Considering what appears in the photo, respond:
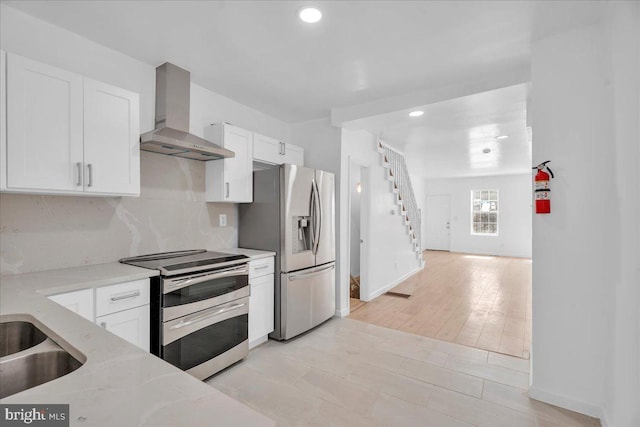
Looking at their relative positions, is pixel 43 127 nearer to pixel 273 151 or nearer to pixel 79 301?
pixel 79 301

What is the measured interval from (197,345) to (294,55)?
240 centimetres

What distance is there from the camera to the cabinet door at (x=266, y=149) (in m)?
3.28

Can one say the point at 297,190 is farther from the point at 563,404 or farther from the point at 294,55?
the point at 563,404

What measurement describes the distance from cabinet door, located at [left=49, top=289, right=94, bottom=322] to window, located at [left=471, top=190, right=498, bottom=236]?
32.8 ft

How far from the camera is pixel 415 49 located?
2357 millimetres

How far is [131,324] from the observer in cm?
195

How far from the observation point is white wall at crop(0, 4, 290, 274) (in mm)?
1928

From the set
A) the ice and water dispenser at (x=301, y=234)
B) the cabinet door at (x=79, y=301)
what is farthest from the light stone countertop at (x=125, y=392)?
the ice and water dispenser at (x=301, y=234)

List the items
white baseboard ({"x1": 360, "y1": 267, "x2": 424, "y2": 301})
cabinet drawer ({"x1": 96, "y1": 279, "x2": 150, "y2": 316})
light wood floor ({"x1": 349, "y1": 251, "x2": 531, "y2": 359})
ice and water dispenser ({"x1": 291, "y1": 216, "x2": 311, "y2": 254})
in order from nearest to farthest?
1. cabinet drawer ({"x1": 96, "y1": 279, "x2": 150, "y2": 316})
2. ice and water dispenser ({"x1": 291, "y1": 216, "x2": 311, "y2": 254})
3. light wood floor ({"x1": 349, "y1": 251, "x2": 531, "y2": 359})
4. white baseboard ({"x1": 360, "y1": 267, "x2": 424, "y2": 301})

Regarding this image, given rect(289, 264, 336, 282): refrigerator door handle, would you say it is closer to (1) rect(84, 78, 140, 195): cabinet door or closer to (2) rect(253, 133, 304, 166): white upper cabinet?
(2) rect(253, 133, 304, 166): white upper cabinet

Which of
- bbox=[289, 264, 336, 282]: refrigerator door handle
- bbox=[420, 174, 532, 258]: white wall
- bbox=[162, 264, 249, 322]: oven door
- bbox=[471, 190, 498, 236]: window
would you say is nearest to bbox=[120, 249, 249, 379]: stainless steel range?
bbox=[162, 264, 249, 322]: oven door

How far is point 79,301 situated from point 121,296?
22 cm

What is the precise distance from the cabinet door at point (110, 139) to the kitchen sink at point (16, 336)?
3.56ft

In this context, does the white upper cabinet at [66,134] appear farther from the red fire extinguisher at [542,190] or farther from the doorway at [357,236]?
the red fire extinguisher at [542,190]
